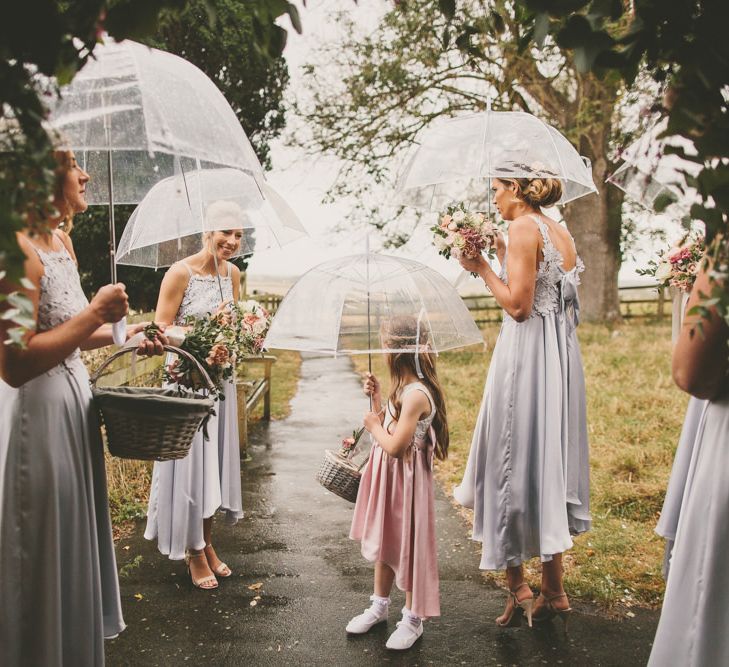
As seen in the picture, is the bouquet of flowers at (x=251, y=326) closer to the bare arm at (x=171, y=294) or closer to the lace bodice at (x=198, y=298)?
the lace bodice at (x=198, y=298)

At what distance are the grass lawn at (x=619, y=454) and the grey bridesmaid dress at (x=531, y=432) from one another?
820mm

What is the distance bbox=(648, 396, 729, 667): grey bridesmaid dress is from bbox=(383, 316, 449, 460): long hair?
167 cm

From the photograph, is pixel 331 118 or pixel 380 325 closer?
pixel 380 325

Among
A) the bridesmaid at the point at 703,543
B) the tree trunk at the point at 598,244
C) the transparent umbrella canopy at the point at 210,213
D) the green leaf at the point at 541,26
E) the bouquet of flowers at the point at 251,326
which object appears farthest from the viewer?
the tree trunk at the point at 598,244

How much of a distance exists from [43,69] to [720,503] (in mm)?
2229

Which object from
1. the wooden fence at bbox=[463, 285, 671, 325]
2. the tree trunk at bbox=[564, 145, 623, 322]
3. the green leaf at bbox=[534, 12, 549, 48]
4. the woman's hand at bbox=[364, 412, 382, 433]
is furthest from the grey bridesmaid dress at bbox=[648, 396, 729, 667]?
the wooden fence at bbox=[463, 285, 671, 325]

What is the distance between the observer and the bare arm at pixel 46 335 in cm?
258

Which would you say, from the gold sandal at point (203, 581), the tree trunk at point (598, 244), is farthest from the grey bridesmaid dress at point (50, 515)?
the tree trunk at point (598, 244)

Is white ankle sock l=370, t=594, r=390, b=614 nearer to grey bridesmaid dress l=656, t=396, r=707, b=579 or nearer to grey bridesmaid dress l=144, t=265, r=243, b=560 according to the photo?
grey bridesmaid dress l=144, t=265, r=243, b=560

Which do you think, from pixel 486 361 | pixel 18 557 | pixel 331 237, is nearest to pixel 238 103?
pixel 331 237

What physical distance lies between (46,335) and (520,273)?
242cm

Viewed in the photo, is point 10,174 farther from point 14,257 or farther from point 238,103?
point 238,103

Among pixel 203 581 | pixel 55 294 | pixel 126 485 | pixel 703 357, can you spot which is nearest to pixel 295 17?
pixel 55 294

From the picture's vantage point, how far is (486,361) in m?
15.2
